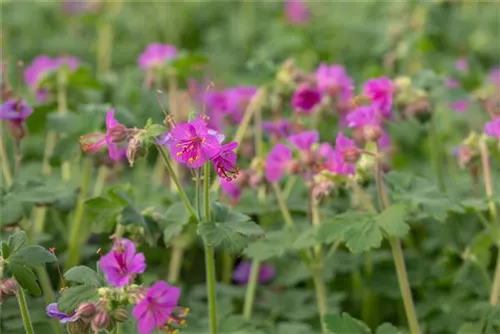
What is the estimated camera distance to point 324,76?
10.4 feet

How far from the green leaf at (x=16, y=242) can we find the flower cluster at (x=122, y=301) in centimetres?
15

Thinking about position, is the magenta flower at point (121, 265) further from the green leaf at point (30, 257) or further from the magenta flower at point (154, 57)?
the magenta flower at point (154, 57)

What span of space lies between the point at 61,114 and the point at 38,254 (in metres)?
1.17

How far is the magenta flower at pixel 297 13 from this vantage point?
16.5 feet

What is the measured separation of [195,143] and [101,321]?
44cm

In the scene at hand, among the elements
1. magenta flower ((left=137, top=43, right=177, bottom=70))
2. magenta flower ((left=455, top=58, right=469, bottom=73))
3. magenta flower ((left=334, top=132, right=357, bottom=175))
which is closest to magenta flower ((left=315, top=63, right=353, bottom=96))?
magenta flower ((left=137, top=43, right=177, bottom=70))

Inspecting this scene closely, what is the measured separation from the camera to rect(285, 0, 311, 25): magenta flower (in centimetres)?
502

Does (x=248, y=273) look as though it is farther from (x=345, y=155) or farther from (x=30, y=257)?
(x=30, y=257)

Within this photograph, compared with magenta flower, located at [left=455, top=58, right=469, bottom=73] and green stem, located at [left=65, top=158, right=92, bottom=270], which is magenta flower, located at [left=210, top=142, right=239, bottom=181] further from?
magenta flower, located at [left=455, top=58, right=469, bottom=73]

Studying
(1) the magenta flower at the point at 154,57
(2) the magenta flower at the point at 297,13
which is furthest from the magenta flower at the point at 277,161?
(2) the magenta flower at the point at 297,13

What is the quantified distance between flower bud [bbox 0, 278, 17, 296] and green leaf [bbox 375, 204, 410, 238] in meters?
0.91

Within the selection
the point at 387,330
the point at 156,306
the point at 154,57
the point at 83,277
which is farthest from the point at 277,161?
the point at 154,57

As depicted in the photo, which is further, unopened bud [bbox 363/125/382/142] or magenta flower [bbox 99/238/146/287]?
unopened bud [bbox 363/125/382/142]

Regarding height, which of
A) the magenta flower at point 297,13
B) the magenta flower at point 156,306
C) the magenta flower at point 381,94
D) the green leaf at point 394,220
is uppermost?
the magenta flower at point 297,13
